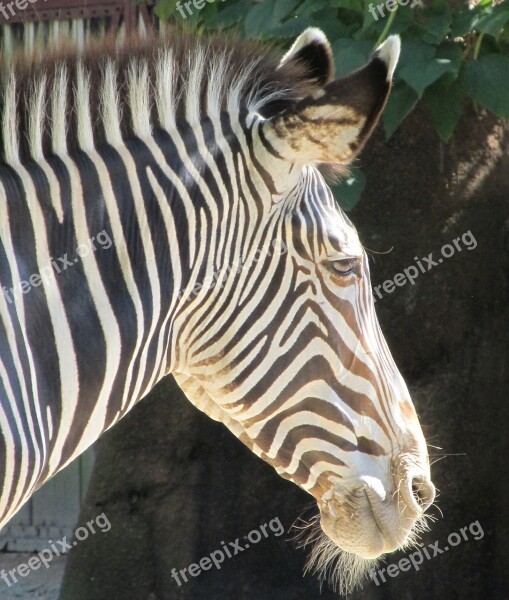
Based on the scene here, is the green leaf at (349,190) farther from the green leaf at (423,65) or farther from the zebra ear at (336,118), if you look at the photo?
the zebra ear at (336,118)

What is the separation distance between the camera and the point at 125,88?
8.11 ft

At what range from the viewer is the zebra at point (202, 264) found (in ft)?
7.63

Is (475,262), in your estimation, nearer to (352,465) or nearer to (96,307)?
(352,465)

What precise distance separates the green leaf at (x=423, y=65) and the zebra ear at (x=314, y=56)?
1.39 m

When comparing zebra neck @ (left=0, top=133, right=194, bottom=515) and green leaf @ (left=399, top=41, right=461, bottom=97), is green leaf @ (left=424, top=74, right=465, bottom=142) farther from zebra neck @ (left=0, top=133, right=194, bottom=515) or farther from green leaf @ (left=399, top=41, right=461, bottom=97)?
zebra neck @ (left=0, top=133, right=194, bottom=515)

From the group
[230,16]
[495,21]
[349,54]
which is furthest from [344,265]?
[230,16]

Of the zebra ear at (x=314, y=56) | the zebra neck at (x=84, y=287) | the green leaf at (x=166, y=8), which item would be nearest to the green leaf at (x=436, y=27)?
the green leaf at (x=166, y=8)

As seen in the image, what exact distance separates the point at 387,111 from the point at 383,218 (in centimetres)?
115

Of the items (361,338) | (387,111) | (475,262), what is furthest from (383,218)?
(361,338)

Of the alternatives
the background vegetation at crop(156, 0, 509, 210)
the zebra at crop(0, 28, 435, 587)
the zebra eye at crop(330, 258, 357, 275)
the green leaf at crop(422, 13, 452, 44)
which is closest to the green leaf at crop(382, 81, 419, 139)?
the background vegetation at crop(156, 0, 509, 210)

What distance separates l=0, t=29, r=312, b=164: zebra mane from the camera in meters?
2.38

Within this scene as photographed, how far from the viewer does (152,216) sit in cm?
245

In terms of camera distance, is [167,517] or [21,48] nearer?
[21,48]

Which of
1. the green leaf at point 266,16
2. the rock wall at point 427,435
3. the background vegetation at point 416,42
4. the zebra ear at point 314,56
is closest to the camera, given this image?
the zebra ear at point 314,56
